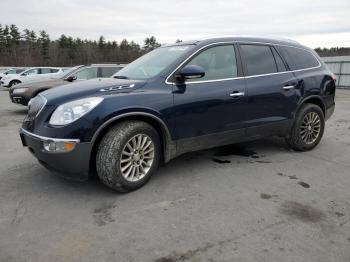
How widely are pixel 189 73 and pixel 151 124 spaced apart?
2.47 ft

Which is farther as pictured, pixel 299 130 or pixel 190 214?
pixel 299 130

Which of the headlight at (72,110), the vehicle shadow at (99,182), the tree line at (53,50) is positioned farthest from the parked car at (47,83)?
the tree line at (53,50)

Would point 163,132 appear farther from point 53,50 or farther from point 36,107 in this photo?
point 53,50

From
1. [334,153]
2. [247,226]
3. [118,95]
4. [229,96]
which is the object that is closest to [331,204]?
[247,226]

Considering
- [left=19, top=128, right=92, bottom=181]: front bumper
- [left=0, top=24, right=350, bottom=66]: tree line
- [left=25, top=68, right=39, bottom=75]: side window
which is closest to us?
[left=19, top=128, right=92, bottom=181]: front bumper

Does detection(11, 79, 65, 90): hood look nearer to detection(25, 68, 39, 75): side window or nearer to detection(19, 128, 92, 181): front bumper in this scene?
detection(19, 128, 92, 181): front bumper

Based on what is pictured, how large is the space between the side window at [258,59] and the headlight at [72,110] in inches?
89.6

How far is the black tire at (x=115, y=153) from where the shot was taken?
11.9 ft

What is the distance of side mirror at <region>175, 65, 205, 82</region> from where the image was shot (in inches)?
156

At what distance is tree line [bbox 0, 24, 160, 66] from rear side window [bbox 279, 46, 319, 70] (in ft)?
192

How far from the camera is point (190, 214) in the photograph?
132 inches

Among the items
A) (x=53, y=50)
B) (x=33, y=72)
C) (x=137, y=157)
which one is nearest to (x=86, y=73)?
(x=137, y=157)

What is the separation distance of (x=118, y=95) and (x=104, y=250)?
1675 millimetres

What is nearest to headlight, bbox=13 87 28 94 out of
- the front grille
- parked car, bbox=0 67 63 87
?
the front grille
